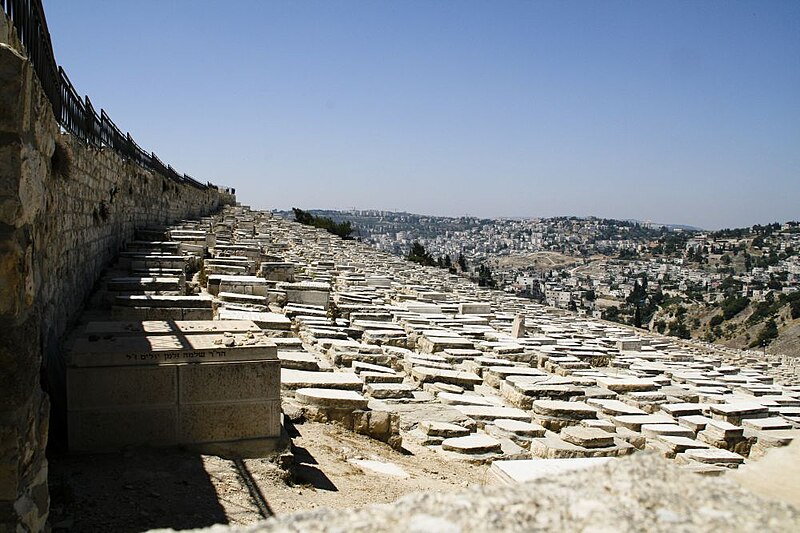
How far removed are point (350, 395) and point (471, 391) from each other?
253 centimetres

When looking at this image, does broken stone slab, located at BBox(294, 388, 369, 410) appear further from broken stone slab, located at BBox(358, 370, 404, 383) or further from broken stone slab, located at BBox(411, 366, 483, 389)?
broken stone slab, located at BBox(411, 366, 483, 389)

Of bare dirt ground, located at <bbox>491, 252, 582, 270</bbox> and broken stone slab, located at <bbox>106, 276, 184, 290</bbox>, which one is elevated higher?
broken stone slab, located at <bbox>106, 276, 184, 290</bbox>

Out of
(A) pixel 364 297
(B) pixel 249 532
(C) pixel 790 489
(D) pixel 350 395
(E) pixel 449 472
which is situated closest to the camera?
(B) pixel 249 532

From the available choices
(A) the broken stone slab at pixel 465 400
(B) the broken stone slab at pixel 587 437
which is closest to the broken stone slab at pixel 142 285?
(A) the broken stone slab at pixel 465 400

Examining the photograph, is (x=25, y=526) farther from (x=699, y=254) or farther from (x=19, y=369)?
(x=699, y=254)

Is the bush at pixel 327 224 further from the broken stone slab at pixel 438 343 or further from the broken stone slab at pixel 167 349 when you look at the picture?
the broken stone slab at pixel 167 349

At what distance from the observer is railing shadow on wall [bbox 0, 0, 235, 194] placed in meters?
4.41

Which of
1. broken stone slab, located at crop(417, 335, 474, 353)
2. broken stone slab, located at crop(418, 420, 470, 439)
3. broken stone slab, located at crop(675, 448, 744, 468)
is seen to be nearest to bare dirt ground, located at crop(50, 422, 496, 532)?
broken stone slab, located at crop(418, 420, 470, 439)

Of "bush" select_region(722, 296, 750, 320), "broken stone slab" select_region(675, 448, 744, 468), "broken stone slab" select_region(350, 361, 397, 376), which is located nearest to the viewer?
"broken stone slab" select_region(675, 448, 744, 468)

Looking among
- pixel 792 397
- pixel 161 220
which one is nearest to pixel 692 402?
pixel 792 397

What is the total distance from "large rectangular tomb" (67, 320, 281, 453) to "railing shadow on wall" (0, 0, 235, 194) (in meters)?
1.93

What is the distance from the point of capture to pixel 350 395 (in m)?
5.96

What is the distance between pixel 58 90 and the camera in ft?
22.2

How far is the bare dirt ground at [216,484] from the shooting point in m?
3.50
